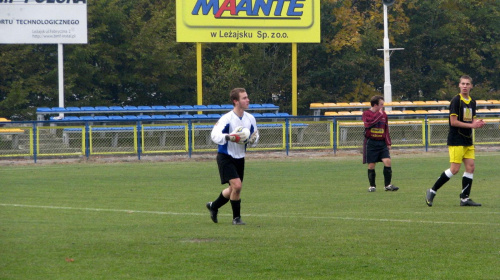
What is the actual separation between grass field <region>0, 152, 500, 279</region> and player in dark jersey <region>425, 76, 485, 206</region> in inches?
17.8

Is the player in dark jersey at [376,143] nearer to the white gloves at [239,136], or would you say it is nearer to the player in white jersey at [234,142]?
the player in white jersey at [234,142]

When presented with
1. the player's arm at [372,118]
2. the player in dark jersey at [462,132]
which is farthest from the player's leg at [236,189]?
the player's arm at [372,118]

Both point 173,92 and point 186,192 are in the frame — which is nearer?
point 186,192

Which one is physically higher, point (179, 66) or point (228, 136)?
point (179, 66)

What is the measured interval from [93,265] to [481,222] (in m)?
5.27

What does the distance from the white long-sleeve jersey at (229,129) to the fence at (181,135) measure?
58.9 ft

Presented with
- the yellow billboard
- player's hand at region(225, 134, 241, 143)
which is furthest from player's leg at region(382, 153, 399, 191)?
the yellow billboard

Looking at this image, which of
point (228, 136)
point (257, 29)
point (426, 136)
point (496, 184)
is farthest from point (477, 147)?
point (228, 136)

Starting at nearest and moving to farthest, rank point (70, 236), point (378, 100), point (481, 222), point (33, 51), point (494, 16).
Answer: point (70, 236)
point (481, 222)
point (378, 100)
point (33, 51)
point (494, 16)

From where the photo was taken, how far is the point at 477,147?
103 ft

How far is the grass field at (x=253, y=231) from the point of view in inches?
309

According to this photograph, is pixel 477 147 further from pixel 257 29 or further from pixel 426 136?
pixel 257 29

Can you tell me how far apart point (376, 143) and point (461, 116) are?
13.5 ft

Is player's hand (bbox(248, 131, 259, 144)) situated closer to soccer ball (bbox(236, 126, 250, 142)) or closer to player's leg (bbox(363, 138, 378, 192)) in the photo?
soccer ball (bbox(236, 126, 250, 142))
